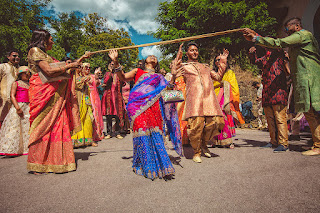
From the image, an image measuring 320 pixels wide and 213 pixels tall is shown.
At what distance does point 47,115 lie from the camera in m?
2.97

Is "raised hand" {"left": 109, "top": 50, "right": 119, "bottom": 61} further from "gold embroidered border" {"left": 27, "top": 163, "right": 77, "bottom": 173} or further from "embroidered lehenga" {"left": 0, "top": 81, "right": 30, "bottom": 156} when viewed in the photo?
"embroidered lehenga" {"left": 0, "top": 81, "right": 30, "bottom": 156}

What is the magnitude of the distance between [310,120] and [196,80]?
7.58ft

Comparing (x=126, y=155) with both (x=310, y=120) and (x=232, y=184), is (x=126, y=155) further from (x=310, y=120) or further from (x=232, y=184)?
(x=310, y=120)

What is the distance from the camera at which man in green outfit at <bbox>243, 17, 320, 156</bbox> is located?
3354 mm

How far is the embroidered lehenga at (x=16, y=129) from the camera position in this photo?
14.0ft

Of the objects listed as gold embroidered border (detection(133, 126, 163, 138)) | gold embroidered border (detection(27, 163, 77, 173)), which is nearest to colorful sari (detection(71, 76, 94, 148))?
gold embroidered border (detection(27, 163, 77, 173))

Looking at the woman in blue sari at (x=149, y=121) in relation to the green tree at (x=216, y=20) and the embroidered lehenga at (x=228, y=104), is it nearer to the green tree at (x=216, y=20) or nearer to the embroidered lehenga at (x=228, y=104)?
the embroidered lehenga at (x=228, y=104)

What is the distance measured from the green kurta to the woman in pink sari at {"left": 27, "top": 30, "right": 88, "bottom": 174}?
12.8 ft

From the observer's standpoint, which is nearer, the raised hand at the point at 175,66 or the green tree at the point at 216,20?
the raised hand at the point at 175,66

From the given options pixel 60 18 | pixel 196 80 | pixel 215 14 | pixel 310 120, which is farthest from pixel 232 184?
pixel 60 18

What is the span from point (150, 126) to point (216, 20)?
47.4 feet

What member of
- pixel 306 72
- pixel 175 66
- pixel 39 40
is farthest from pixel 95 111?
pixel 306 72

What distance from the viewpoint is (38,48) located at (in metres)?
2.93

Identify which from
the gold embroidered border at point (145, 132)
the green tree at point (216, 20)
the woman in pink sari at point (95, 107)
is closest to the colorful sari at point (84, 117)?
the woman in pink sari at point (95, 107)
